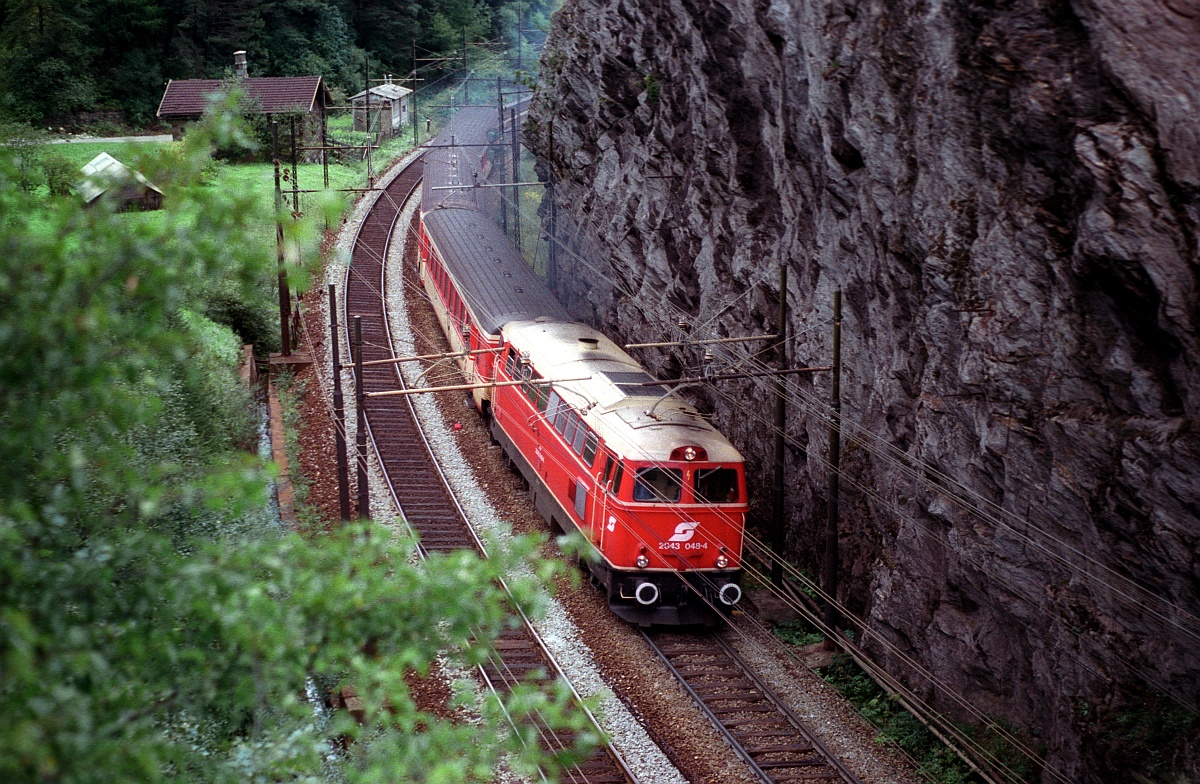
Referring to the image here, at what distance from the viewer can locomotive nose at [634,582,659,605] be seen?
52.3 feet

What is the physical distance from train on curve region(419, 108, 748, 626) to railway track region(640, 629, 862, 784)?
527 mm

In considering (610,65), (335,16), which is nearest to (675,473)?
(610,65)

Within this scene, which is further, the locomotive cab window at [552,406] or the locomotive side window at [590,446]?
the locomotive cab window at [552,406]

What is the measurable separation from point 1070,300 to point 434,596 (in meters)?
8.91

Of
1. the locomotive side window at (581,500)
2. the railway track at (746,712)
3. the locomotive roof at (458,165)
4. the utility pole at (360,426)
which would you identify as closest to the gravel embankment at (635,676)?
the railway track at (746,712)

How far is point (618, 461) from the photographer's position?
51.7 feet

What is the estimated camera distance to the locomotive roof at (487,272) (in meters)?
22.6

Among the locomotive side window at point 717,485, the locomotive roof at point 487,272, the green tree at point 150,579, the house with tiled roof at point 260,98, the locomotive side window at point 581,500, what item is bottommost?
the locomotive side window at point 581,500

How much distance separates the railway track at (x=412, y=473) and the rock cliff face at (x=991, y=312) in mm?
5196

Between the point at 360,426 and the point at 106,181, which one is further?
the point at 360,426

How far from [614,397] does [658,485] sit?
6.32 feet

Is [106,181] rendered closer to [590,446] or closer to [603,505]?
[603,505]

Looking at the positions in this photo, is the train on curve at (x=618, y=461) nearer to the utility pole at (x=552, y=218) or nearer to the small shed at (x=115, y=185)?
the utility pole at (x=552, y=218)

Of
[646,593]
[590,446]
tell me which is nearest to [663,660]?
[646,593]
